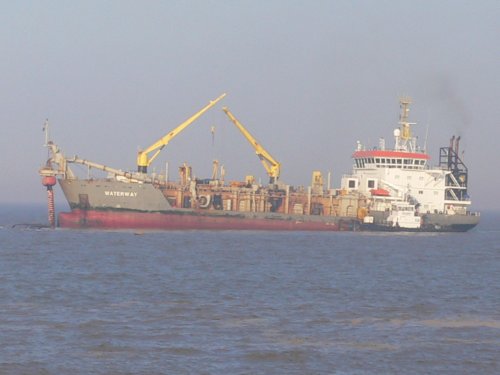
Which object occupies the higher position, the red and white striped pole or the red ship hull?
the red and white striped pole

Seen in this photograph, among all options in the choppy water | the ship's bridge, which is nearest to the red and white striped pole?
the choppy water

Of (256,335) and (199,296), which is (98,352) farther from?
(199,296)

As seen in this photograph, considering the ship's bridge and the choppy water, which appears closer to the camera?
the choppy water

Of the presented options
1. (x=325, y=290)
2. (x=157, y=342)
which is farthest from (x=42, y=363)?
(x=325, y=290)

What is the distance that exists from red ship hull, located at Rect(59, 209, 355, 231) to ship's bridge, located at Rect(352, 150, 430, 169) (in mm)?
9709

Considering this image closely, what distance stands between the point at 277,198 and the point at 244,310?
56.6m

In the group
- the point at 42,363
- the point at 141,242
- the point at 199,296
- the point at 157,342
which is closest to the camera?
the point at 42,363

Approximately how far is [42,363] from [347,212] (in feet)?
226

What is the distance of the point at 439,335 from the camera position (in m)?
34.8

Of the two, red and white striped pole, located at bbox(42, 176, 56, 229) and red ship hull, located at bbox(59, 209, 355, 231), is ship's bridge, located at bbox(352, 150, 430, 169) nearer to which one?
red ship hull, located at bbox(59, 209, 355, 231)

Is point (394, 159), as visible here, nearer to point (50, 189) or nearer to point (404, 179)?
point (404, 179)

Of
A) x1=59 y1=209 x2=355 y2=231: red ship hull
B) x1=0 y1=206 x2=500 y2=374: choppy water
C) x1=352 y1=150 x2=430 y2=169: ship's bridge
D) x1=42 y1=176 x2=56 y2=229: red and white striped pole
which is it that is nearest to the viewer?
x1=0 y1=206 x2=500 y2=374: choppy water

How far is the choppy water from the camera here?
30109 mm

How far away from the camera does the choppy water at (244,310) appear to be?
1185 inches
